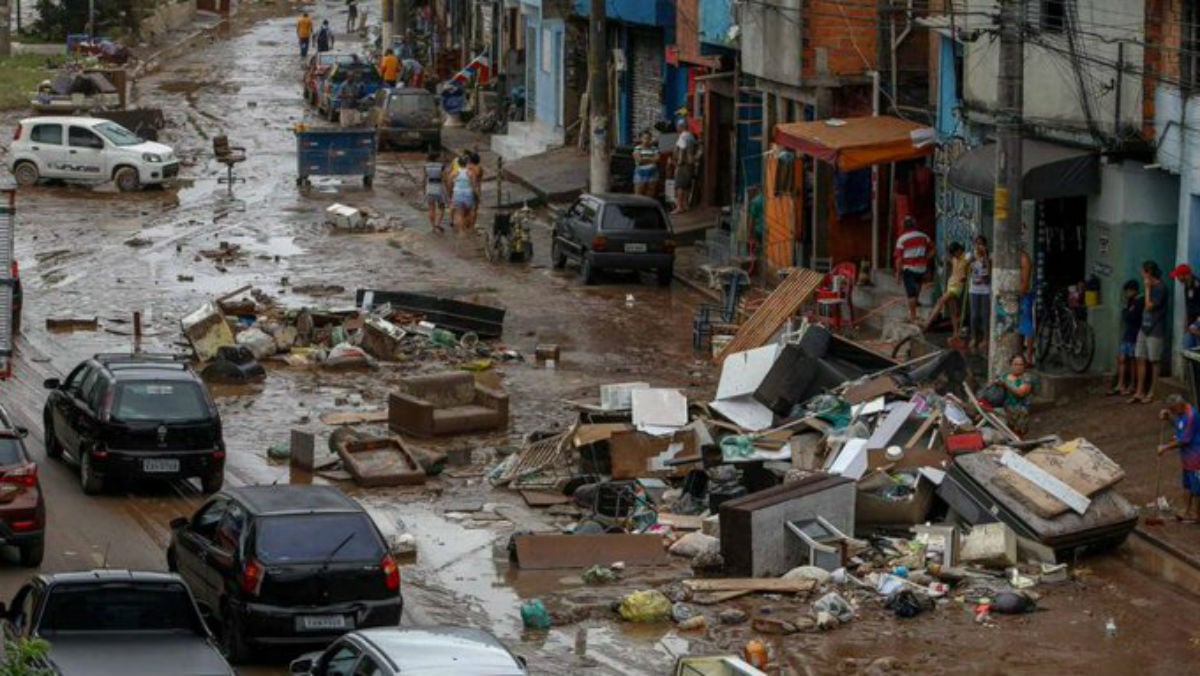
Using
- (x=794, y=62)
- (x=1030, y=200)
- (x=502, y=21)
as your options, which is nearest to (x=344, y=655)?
(x=1030, y=200)

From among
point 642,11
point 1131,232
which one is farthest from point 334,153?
point 1131,232

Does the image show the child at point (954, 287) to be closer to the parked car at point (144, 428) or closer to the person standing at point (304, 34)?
the parked car at point (144, 428)

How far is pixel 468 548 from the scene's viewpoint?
2417cm

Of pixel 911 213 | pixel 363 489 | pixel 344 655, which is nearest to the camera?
pixel 344 655

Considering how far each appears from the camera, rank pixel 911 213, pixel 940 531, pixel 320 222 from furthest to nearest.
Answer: pixel 320 222
pixel 911 213
pixel 940 531

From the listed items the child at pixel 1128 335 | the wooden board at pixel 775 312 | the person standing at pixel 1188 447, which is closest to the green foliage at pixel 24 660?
Result: the person standing at pixel 1188 447

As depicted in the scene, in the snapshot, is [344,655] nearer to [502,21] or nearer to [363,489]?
[363,489]

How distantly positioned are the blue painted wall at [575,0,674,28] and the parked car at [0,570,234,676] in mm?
36012

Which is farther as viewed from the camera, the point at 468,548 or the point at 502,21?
the point at 502,21

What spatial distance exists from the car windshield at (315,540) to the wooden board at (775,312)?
44.8 feet

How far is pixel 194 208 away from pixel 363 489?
2423cm

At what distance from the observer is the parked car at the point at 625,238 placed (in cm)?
4112

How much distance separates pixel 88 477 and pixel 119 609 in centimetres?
814

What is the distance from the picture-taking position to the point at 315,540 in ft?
65.0
